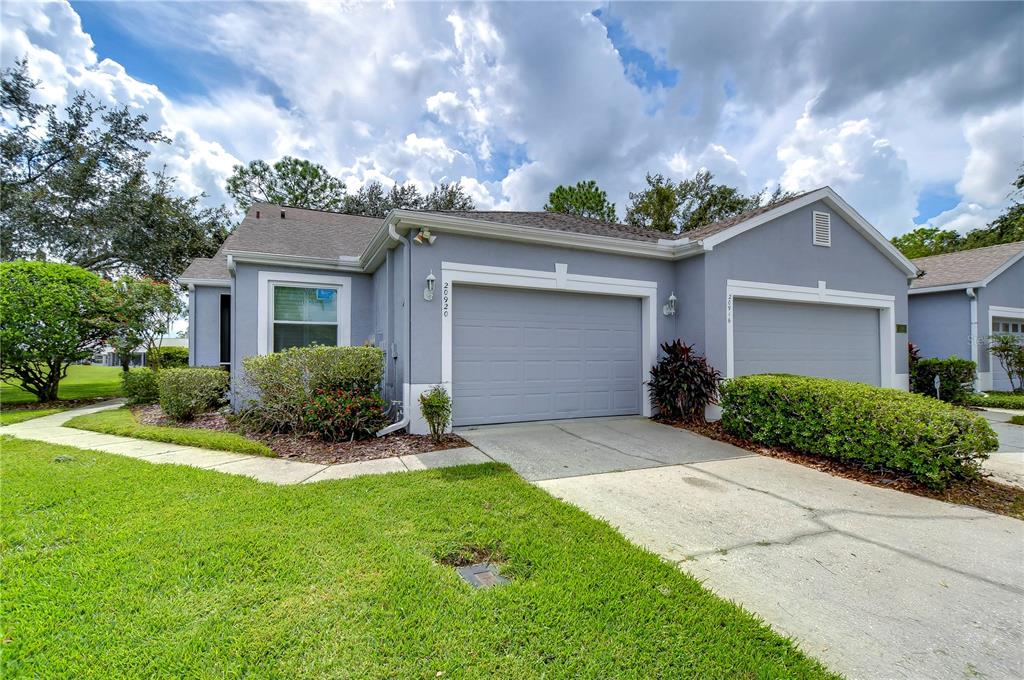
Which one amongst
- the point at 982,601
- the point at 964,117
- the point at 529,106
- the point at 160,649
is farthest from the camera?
the point at 529,106

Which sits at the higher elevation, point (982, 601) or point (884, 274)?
point (884, 274)

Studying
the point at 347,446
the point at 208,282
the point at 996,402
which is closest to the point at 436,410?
the point at 347,446

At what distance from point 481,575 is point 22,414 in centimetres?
1146

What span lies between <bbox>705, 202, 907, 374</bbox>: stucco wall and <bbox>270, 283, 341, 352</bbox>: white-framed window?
24.5ft

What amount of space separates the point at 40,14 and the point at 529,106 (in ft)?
33.5

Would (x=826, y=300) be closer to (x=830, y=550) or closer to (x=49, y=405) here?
(x=830, y=550)

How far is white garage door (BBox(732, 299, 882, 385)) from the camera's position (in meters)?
8.14

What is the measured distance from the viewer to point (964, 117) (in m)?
8.02

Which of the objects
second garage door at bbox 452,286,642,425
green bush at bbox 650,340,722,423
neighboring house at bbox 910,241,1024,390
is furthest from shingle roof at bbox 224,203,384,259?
neighboring house at bbox 910,241,1024,390

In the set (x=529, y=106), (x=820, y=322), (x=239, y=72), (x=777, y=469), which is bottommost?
(x=777, y=469)

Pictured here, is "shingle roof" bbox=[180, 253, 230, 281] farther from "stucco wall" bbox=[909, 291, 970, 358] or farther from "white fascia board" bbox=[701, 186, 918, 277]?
"stucco wall" bbox=[909, 291, 970, 358]

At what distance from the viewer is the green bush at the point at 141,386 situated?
980cm

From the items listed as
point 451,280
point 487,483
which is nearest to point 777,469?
point 487,483

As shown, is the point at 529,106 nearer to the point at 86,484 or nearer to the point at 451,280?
the point at 451,280
